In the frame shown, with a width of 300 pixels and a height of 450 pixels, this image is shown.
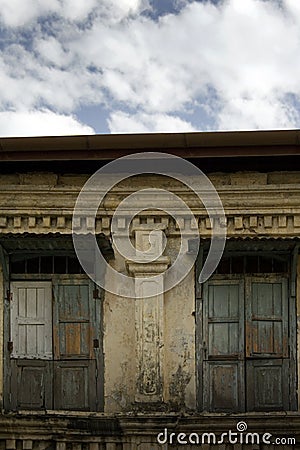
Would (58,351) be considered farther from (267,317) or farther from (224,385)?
(267,317)

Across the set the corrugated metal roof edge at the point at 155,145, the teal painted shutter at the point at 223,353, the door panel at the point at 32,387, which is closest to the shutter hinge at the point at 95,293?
the door panel at the point at 32,387

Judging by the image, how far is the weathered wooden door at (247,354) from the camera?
7188 mm

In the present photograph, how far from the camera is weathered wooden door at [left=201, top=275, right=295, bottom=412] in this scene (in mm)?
7188

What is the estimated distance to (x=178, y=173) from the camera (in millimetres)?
7016

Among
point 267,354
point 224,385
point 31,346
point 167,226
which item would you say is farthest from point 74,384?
point 267,354

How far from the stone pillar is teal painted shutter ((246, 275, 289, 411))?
0.98m

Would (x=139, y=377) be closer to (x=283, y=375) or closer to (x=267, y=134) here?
(x=283, y=375)

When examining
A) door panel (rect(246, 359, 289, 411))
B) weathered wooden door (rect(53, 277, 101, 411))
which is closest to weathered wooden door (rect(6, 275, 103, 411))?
weathered wooden door (rect(53, 277, 101, 411))

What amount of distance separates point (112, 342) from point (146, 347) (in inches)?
19.4

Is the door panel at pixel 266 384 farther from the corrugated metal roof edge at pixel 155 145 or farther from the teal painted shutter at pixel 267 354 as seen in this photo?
the corrugated metal roof edge at pixel 155 145

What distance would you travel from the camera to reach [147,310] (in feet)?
22.7

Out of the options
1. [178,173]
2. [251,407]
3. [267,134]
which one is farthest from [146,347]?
[267,134]
